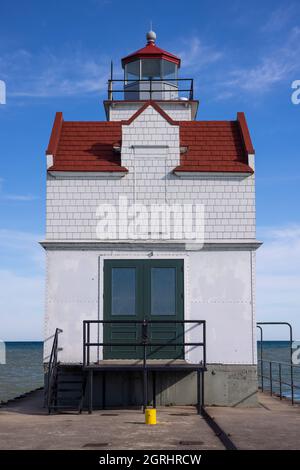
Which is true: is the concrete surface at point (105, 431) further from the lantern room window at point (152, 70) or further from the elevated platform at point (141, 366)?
the lantern room window at point (152, 70)

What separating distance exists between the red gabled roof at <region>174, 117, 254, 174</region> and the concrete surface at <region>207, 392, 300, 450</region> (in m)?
5.83

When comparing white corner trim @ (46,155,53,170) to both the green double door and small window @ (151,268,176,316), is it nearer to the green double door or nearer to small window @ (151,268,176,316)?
the green double door

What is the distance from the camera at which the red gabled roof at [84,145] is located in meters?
17.0

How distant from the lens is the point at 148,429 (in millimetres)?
11906

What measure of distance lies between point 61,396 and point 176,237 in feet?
15.5

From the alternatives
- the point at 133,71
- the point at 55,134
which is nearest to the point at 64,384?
the point at 55,134

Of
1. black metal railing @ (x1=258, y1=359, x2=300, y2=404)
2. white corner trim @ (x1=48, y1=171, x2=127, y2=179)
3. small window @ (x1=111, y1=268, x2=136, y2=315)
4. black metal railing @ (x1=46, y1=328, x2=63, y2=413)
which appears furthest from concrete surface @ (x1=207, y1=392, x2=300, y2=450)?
white corner trim @ (x1=48, y1=171, x2=127, y2=179)

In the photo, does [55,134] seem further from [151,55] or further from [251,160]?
[151,55]

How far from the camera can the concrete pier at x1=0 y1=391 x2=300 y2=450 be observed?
10.2 m

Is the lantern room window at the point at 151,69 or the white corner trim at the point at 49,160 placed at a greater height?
the lantern room window at the point at 151,69

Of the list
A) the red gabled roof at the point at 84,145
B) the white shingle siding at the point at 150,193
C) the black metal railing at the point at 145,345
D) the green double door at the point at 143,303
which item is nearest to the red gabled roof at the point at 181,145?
the red gabled roof at the point at 84,145

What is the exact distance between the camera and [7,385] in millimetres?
43125

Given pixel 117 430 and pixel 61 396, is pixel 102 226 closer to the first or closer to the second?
pixel 61 396

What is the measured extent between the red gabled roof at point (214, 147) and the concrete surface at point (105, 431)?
6.00 meters
